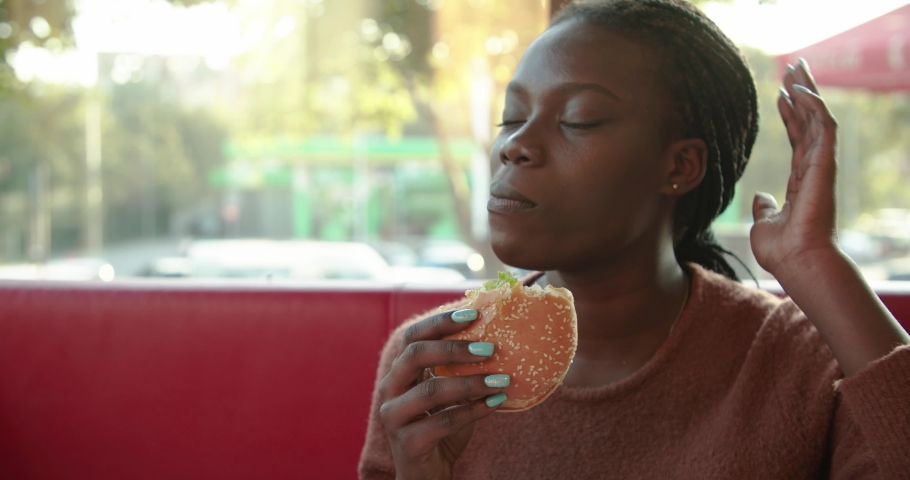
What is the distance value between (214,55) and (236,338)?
4.31 metres

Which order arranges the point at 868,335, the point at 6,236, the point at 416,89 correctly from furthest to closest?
the point at 6,236 < the point at 416,89 < the point at 868,335

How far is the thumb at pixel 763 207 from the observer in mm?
1335

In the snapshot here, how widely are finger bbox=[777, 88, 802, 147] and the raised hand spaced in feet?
2.42

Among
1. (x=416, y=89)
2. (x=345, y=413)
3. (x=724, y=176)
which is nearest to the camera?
(x=724, y=176)

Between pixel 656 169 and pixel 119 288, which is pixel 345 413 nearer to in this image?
pixel 119 288

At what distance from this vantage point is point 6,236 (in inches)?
324

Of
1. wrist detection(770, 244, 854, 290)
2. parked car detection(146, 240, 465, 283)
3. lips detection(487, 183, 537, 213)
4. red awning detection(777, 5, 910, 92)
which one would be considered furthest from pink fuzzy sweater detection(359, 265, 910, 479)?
parked car detection(146, 240, 465, 283)

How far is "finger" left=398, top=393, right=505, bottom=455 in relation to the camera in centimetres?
102

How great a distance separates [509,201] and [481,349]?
0.96 feet

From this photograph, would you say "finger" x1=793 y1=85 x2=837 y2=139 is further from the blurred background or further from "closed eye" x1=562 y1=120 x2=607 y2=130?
the blurred background

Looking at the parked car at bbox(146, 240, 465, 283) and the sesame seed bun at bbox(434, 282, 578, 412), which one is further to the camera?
the parked car at bbox(146, 240, 465, 283)

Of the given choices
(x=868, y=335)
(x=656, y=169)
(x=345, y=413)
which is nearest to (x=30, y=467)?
(x=345, y=413)

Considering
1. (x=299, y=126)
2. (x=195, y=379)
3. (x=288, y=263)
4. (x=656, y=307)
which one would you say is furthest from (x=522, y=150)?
(x=299, y=126)

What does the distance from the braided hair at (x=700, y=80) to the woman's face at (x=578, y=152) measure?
5 centimetres
